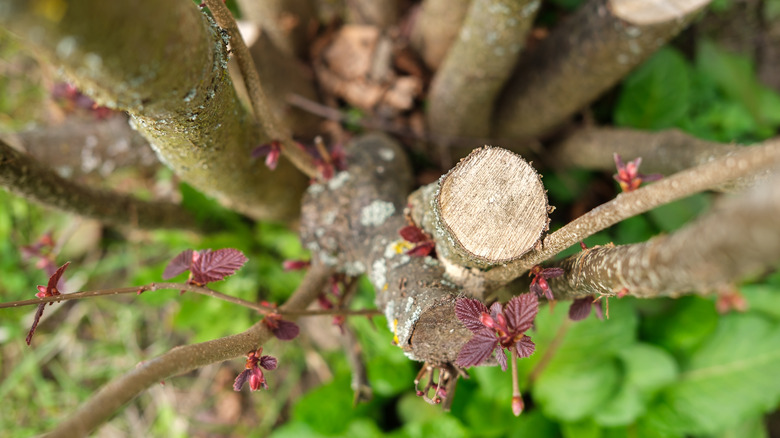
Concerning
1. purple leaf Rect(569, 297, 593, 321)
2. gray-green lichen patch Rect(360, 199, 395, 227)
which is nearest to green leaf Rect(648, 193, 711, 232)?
purple leaf Rect(569, 297, 593, 321)

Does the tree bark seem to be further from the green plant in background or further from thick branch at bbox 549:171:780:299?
thick branch at bbox 549:171:780:299

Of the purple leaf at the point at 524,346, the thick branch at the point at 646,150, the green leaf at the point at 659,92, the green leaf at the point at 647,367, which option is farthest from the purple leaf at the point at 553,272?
the green leaf at the point at 659,92

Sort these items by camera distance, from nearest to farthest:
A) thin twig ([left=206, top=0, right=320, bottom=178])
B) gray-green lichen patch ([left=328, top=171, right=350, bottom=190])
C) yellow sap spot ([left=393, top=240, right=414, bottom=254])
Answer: thin twig ([left=206, top=0, right=320, bottom=178]) < yellow sap spot ([left=393, top=240, right=414, bottom=254]) < gray-green lichen patch ([left=328, top=171, right=350, bottom=190])

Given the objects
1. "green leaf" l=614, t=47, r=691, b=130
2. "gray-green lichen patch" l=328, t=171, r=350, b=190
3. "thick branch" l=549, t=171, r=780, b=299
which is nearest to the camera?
"thick branch" l=549, t=171, r=780, b=299

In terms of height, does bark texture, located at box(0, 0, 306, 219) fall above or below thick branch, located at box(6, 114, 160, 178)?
below

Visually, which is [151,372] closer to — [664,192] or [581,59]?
[664,192]

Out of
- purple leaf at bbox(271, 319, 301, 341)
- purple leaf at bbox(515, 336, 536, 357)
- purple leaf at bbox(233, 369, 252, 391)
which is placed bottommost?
purple leaf at bbox(515, 336, 536, 357)

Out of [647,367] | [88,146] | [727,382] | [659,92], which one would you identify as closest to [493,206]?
[647,367]

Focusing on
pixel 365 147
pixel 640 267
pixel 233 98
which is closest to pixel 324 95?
pixel 365 147
